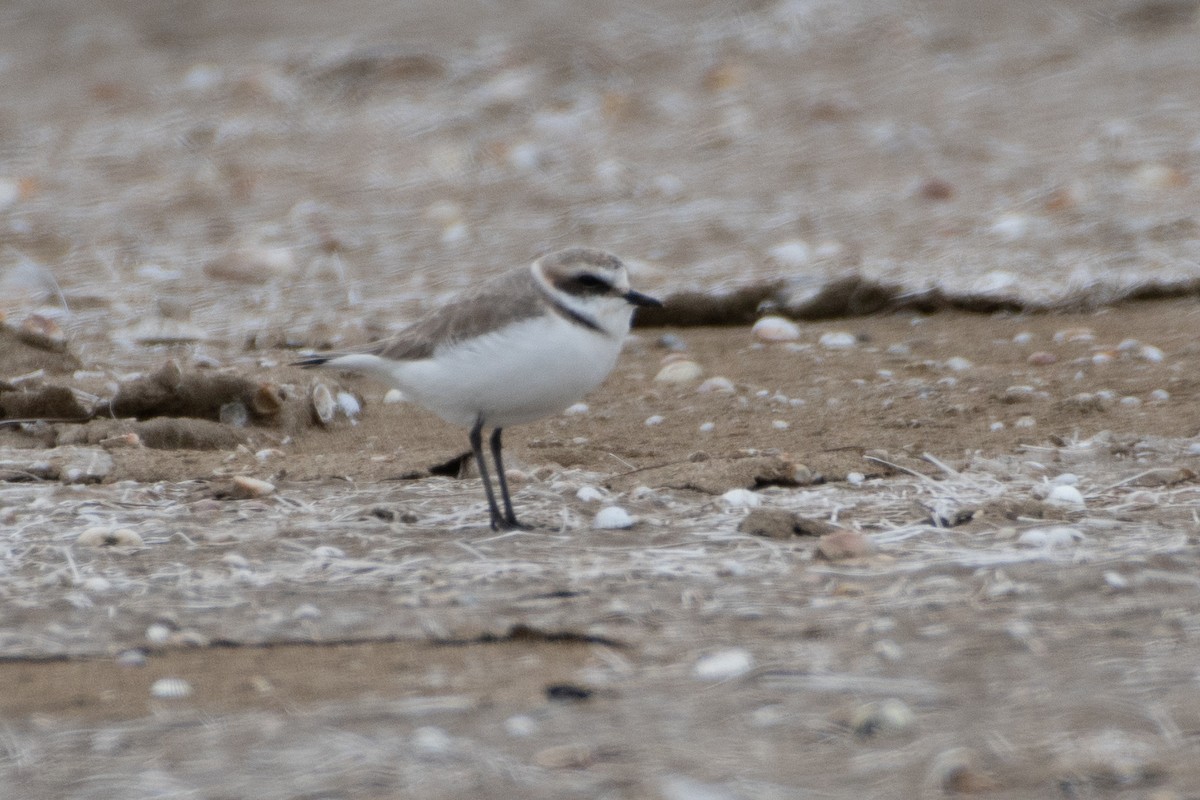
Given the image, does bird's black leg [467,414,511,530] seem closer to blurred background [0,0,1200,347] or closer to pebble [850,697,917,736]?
pebble [850,697,917,736]

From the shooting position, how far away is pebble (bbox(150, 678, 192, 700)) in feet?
10.7

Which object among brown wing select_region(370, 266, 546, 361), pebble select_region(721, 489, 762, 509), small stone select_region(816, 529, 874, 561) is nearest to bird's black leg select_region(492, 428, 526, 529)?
brown wing select_region(370, 266, 546, 361)

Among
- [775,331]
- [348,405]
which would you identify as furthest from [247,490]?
[775,331]

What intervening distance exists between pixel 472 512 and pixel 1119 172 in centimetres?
519

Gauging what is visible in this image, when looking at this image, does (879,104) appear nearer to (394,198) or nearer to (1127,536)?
(394,198)

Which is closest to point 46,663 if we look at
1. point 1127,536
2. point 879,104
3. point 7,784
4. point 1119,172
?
point 7,784

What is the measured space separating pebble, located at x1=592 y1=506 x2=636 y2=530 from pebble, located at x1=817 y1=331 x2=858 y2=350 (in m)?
2.55

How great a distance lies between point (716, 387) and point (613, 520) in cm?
188

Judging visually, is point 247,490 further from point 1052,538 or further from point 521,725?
point 1052,538

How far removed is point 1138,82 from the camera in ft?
31.7

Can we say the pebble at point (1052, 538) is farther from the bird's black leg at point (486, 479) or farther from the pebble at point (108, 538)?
the pebble at point (108, 538)

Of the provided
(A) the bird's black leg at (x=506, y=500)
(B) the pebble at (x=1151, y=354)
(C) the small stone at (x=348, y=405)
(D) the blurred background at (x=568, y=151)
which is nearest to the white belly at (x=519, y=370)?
(A) the bird's black leg at (x=506, y=500)

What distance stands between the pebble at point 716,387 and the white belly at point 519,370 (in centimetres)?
164

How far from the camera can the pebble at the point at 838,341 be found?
264 inches
